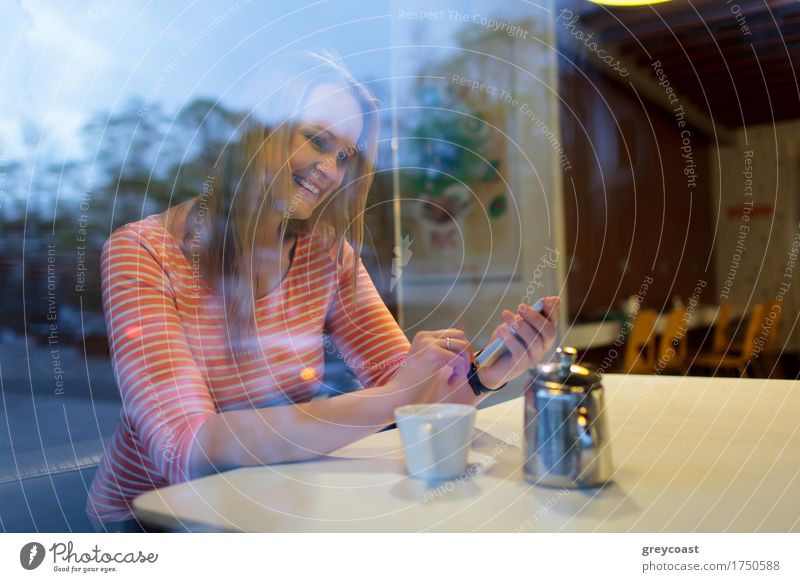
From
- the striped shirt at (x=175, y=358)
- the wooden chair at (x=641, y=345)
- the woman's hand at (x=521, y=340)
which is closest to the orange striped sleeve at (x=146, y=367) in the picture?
the striped shirt at (x=175, y=358)

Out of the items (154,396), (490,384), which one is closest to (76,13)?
(154,396)

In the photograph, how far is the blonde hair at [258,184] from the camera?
43 centimetres

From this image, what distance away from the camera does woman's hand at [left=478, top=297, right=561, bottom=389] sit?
448 mm

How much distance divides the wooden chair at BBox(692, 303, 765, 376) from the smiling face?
0.33 meters

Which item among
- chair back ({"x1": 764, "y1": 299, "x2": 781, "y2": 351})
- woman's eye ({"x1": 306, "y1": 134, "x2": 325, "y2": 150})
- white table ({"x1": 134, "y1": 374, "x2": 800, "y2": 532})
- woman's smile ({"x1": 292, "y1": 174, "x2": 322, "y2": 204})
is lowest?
white table ({"x1": 134, "y1": 374, "x2": 800, "y2": 532})

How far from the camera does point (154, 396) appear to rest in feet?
1.36

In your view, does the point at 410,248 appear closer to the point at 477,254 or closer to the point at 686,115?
the point at 477,254

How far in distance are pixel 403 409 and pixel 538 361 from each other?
0.13 m

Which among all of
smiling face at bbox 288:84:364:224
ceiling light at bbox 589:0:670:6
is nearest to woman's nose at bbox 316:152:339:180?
smiling face at bbox 288:84:364:224

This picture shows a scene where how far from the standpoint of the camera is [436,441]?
0.37 m

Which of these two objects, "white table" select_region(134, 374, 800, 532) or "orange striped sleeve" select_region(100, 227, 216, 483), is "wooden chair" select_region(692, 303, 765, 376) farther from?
"orange striped sleeve" select_region(100, 227, 216, 483)

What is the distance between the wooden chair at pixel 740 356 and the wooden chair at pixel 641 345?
4 cm
